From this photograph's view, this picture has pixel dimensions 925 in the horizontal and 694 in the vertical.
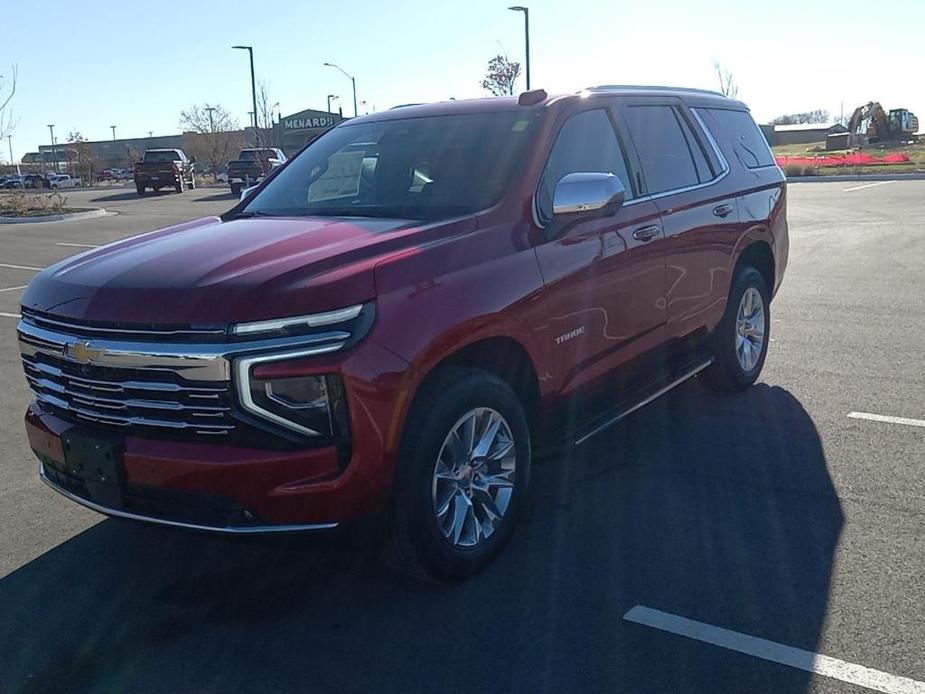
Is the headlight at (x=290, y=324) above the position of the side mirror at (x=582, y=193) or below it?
below

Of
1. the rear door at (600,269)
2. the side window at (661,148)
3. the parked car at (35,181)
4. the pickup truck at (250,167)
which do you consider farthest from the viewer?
the parked car at (35,181)

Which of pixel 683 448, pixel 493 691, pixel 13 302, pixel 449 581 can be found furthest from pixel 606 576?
pixel 13 302

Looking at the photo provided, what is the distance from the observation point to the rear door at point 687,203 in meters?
5.25

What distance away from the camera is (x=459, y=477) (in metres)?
3.81

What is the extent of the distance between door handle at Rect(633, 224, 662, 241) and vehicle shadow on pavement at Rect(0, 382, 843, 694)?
127 cm

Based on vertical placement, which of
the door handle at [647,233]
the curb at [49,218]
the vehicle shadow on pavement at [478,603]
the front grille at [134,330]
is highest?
the door handle at [647,233]

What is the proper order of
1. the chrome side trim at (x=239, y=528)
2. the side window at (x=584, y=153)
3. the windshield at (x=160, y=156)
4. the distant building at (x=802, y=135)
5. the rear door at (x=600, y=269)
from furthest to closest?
the distant building at (x=802, y=135), the windshield at (x=160, y=156), the side window at (x=584, y=153), the rear door at (x=600, y=269), the chrome side trim at (x=239, y=528)

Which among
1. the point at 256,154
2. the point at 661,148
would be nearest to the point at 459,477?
the point at 661,148

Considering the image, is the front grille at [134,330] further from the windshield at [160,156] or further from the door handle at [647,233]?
the windshield at [160,156]

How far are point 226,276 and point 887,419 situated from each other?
4.27 m

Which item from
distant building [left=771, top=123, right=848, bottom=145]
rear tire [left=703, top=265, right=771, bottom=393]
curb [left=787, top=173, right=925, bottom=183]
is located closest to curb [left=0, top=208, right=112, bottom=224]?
curb [left=787, top=173, right=925, bottom=183]

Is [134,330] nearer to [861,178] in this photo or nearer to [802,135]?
[861,178]

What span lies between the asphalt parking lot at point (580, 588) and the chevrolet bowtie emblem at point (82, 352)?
825 mm

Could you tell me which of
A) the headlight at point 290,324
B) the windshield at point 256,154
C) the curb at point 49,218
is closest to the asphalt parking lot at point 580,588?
the headlight at point 290,324
